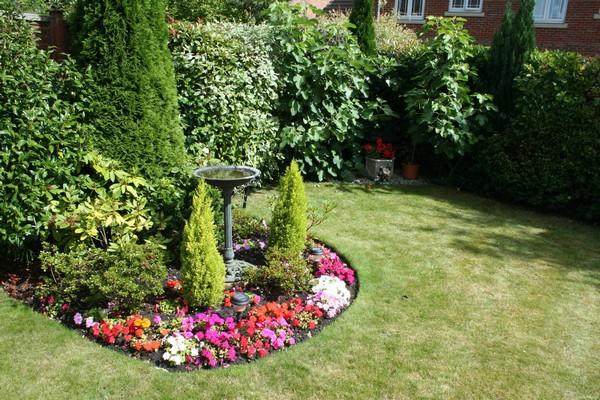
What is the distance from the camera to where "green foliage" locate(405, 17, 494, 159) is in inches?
291

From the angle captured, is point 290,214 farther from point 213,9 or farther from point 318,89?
point 213,9

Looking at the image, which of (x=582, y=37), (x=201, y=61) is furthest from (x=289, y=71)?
(x=582, y=37)

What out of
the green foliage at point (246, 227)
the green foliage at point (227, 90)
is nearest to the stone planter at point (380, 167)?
the green foliage at point (227, 90)

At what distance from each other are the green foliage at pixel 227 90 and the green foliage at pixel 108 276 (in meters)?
2.00

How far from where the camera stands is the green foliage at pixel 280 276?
4.07m

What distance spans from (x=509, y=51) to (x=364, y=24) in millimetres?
2411

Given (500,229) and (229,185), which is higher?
(229,185)

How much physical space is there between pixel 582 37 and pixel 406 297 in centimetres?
1483

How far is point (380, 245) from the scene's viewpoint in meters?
5.50

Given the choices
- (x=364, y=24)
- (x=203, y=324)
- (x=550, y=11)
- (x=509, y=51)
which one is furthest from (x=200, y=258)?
(x=550, y=11)

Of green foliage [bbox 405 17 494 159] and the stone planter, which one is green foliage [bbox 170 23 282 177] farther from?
green foliage [bbox 405 17 494 159]

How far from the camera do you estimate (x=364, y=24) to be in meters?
8.50

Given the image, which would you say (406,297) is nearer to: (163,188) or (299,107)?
(163,188)

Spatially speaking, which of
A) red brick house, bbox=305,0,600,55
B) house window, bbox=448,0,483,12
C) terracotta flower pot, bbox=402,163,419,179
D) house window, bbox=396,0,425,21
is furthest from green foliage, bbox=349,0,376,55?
house window, bbox=396,0,425,21
